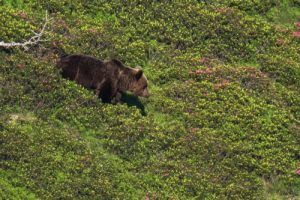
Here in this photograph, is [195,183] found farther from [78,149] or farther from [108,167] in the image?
[78,149]

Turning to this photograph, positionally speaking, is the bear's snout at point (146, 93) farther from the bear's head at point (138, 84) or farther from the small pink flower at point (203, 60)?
the small pink flower at point (203, 60)

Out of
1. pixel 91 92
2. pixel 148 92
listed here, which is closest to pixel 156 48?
pixel 148 92

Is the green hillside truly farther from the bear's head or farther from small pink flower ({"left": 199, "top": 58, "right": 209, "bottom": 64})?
the bear's head

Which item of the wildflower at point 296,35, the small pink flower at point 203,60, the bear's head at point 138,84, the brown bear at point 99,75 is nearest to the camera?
the brown bear at point 99,75

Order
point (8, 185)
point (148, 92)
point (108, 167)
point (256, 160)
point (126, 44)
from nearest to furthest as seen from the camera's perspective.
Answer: point (8, 185)
point (108, 167)
point (256, 160)
point (148, 92)
point (126, 44)

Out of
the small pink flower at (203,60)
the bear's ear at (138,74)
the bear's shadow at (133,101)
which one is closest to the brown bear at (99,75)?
the bear's ear at (138,74)

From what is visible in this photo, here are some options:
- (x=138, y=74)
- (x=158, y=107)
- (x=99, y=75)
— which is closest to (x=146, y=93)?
(x=158, y=107)
